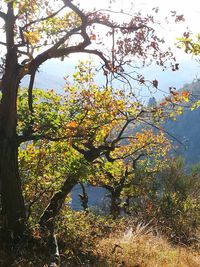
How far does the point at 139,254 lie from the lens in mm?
9367

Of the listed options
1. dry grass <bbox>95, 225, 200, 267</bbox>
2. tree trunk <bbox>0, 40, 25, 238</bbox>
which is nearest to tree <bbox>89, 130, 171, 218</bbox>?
dry grass <bbox>95, 225, 200, 267</bbox>

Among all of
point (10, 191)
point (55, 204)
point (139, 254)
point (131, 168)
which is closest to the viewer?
point (139, 254)

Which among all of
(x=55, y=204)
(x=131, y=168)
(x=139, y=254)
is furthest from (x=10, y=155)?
(x=131, y=168)

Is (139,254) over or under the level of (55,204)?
under

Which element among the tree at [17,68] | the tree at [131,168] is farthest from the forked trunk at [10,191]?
the tree at [131,168]

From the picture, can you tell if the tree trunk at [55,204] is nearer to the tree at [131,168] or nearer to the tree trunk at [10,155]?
the tree trunk at [10,155]

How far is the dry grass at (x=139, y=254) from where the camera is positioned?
8.88m

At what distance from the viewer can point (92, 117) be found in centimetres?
1149

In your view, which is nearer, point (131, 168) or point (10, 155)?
point (10, 155)

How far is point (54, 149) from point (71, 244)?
9.63 feet

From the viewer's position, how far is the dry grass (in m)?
8.88

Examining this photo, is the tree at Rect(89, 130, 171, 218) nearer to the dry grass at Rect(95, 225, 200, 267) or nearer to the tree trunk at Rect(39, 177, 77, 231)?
the tree trunk at Rect(39, 177, 77, 231)

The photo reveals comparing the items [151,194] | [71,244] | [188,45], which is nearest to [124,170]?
[151,194]

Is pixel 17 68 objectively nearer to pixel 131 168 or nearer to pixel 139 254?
pixel 139 254
